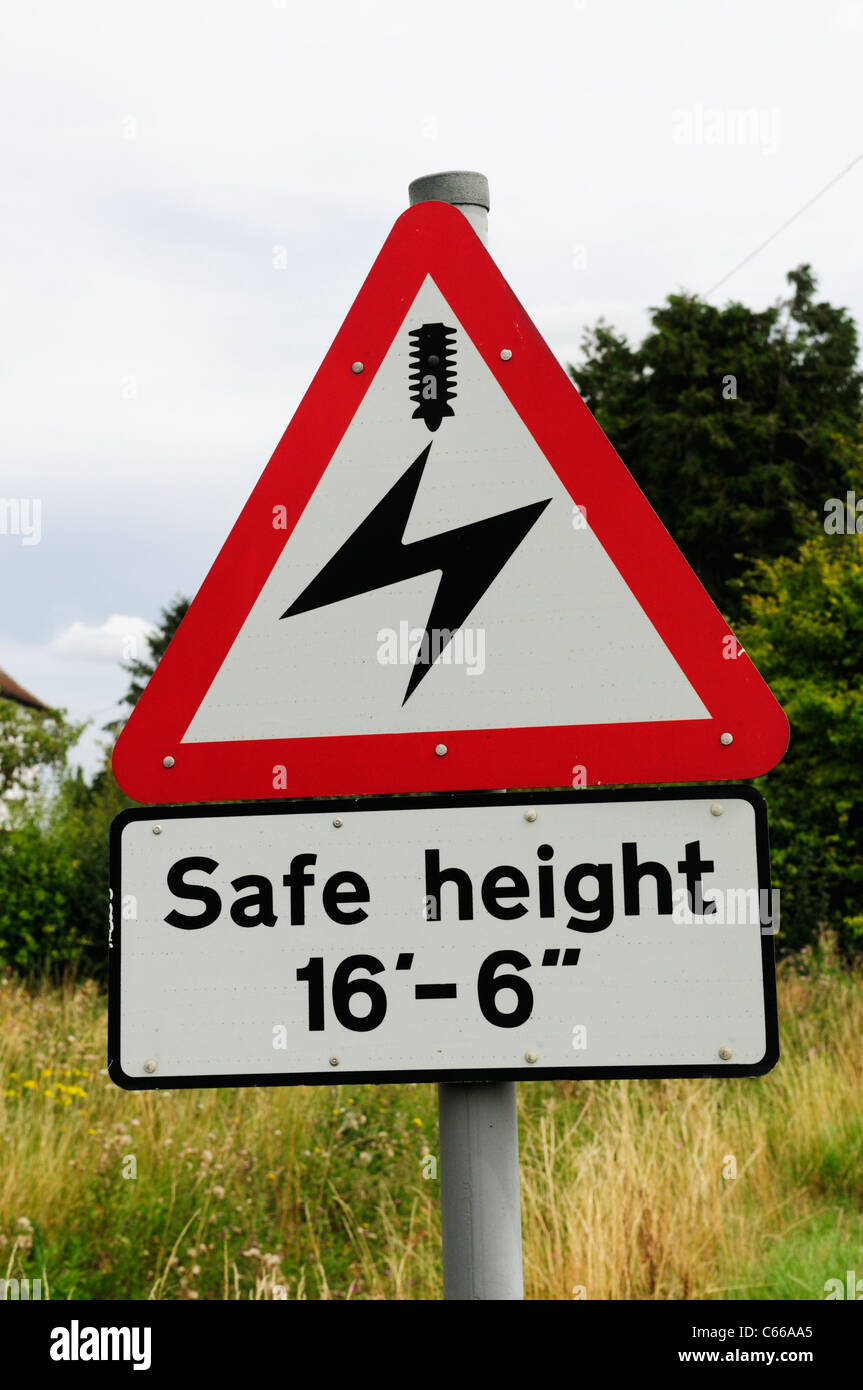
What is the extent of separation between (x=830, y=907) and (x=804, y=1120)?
7.21 metres

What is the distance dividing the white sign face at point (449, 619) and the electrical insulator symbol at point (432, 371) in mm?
13

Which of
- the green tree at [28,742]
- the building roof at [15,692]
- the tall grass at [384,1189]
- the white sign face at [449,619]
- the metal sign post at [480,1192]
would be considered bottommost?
the tall grass at [384,1189]

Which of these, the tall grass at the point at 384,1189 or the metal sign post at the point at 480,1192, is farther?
the tall grass at the point at 384,1189

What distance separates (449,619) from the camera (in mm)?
1396

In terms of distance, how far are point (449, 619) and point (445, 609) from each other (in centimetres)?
1

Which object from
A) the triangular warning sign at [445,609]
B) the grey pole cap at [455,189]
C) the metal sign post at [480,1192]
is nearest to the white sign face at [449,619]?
the triangular warning sign at [445,609]

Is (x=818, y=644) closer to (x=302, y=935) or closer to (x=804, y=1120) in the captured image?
(x=804, y=1120)

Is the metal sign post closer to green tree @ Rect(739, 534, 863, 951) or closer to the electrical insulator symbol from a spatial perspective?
the electrical insulator symbol

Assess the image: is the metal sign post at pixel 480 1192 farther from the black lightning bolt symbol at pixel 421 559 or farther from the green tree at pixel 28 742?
the green tree at pixel 28 742

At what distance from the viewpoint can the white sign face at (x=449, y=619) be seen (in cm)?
138

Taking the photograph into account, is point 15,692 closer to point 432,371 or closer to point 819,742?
point 819,742

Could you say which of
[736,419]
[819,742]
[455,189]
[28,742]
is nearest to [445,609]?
[455,189]

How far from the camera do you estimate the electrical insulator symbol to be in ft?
4.86
